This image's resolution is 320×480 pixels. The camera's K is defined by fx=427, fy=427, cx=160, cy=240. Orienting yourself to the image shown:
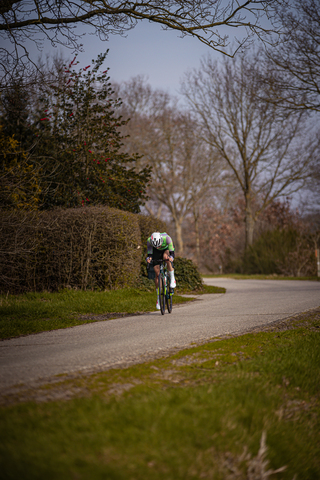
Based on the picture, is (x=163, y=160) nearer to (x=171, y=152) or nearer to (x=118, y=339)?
(x=171, y=152)

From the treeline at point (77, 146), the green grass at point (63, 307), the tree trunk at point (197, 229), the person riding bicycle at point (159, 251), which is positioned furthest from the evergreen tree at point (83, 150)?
the tree trunk at point (197, 229)

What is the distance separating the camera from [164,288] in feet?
32.3

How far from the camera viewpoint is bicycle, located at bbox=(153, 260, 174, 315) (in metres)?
9.78

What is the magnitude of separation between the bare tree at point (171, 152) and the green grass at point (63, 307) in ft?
81.2

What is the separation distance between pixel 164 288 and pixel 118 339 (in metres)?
3.48

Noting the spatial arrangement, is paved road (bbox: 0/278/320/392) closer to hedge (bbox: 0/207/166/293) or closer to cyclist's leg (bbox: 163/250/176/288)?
cyclist's leg (bbox: 163/250/176/288)

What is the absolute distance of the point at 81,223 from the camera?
41.0 ft

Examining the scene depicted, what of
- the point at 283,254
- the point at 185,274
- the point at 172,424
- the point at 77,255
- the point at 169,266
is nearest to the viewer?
the point at 172,424

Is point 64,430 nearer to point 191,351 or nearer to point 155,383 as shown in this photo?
point 155,383

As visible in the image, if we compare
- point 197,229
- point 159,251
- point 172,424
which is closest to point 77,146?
point 159,251

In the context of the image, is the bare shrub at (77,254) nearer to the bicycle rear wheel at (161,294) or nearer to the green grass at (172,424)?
the bicycle rear wheel at (161,294)

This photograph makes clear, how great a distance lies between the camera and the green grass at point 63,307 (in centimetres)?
813

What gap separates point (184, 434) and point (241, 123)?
Result: 106ft

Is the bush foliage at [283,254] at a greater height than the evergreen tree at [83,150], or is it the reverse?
the evergreen tree at [83,150]
